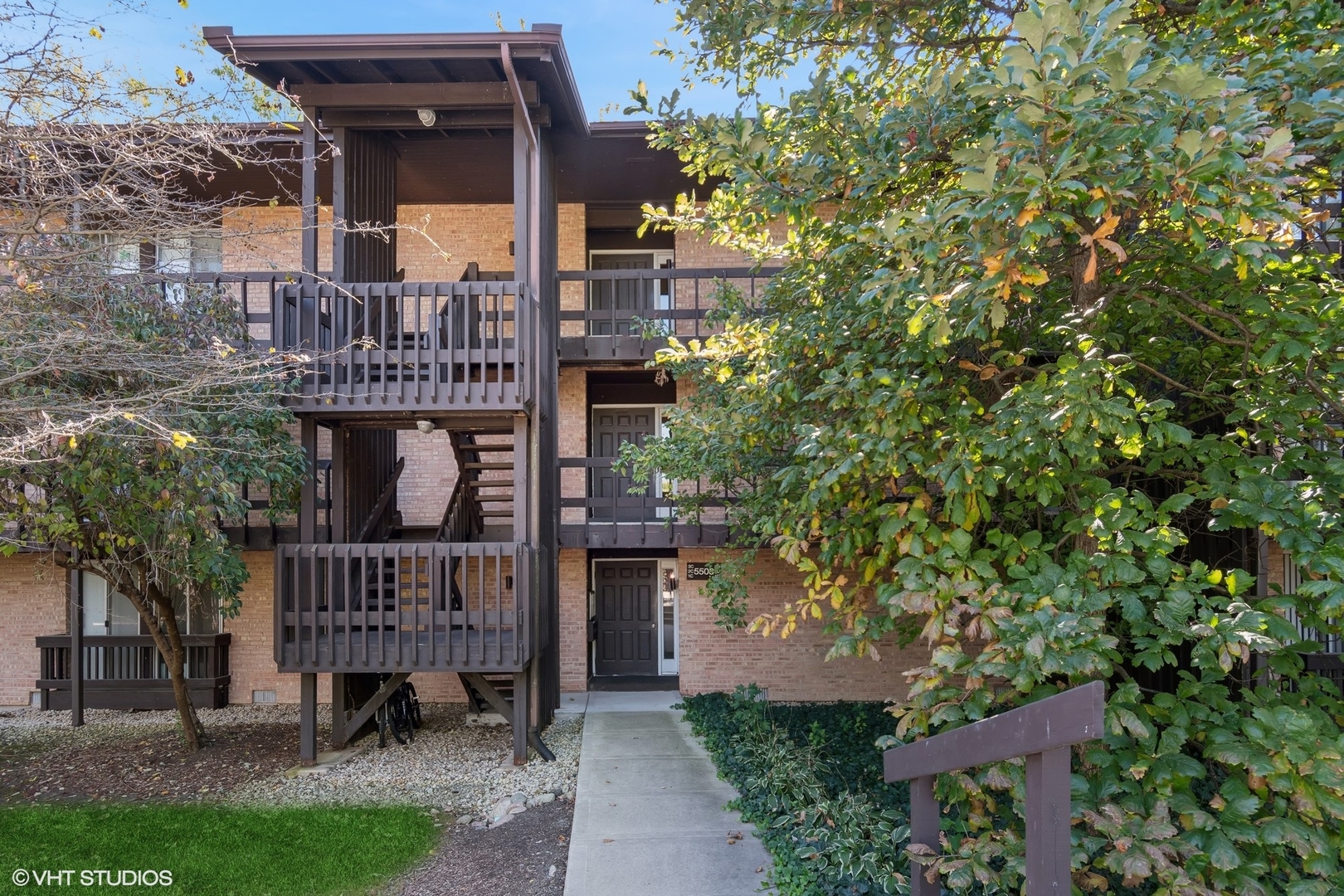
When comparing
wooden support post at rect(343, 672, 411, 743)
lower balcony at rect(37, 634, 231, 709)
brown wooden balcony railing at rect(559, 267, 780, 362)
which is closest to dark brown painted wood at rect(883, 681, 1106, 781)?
wooden support post at rect(343, 672, 411, 743)

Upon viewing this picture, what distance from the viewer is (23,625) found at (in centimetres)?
1091

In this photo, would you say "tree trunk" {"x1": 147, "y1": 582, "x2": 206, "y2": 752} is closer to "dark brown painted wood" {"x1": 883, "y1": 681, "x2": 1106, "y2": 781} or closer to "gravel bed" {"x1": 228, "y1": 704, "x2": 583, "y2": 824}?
"gravel bed" {"x1": 228, "y1": 704, "x2": 583, "y2": 824}

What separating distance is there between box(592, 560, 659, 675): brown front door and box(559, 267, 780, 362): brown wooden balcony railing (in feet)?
12.4

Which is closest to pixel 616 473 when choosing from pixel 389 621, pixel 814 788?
pixel 389 621

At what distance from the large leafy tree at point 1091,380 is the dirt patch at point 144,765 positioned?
21.3ft

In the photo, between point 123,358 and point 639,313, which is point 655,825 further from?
point 639,313

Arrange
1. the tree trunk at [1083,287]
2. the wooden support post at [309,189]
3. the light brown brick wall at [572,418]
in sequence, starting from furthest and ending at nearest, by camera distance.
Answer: the light brown brick wall at [572,418] < the wooden support post at [309,189] < the tree trunk at [1083,287]

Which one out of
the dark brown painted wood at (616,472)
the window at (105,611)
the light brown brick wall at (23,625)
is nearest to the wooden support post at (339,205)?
the dark brown painted wood at (616,472)

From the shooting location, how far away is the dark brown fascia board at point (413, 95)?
8008mm

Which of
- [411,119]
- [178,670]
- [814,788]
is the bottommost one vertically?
[814,788]

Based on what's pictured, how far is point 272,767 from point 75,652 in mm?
4363

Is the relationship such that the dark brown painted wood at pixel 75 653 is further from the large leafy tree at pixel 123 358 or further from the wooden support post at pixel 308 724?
the wooden support post at pixel 308 724

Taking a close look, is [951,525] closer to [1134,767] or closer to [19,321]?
[1134,767]

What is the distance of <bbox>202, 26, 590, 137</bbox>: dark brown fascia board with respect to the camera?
24.2 ft
